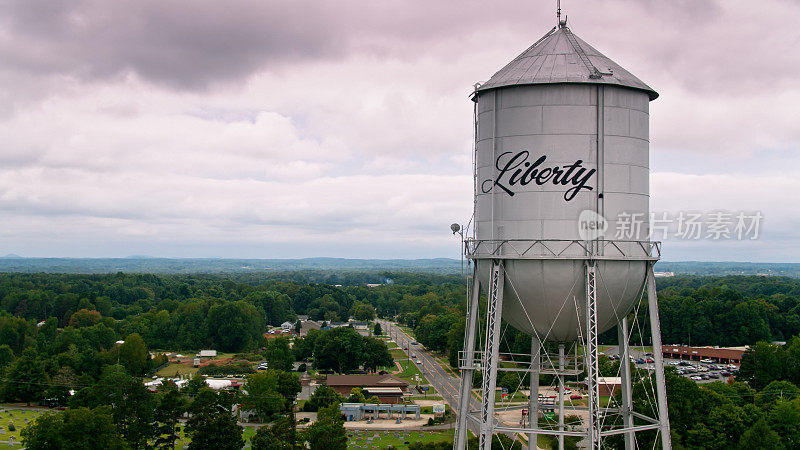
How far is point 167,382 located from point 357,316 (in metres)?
84.7

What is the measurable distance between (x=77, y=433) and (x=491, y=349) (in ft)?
96.4

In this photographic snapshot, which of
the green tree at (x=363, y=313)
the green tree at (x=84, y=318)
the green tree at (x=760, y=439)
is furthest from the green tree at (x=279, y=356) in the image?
the green tree at (x=363, y=313)

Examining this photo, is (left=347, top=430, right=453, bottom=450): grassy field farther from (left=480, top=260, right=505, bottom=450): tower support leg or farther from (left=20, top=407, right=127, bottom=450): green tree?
(left=480, top=260, right=505, bottom=450): tower support leg

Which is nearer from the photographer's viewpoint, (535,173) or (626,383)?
(535,173)

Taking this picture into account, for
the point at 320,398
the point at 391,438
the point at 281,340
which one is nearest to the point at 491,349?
the point at 391,438

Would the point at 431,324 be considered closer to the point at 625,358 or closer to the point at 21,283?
the point at 625,358

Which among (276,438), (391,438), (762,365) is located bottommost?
(391,438)

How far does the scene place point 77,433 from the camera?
3888 centimetres

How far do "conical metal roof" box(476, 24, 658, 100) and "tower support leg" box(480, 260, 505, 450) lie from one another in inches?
202

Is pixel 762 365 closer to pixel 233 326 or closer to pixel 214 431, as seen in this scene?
pixel 214 431

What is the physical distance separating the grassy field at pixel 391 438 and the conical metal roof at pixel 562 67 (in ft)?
114

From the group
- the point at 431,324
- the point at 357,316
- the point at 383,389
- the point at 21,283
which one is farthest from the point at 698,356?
the point at 21,283

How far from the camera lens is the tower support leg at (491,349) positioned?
1870 centimetres

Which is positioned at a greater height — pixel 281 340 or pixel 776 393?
pixel 281 340
